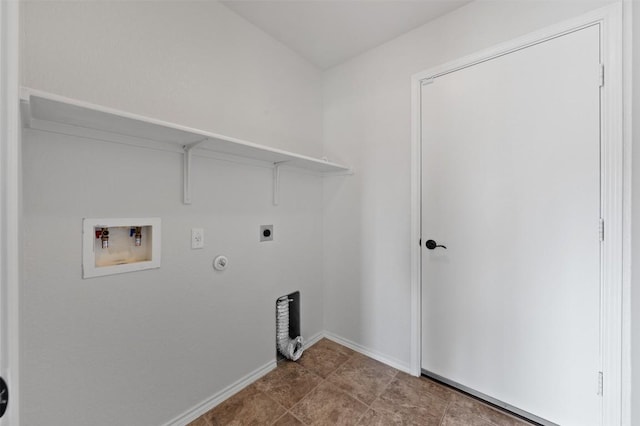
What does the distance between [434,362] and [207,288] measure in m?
1.67

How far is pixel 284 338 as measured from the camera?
2.12m

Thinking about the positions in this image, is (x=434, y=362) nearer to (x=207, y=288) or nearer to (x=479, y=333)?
(x=479, y=333)

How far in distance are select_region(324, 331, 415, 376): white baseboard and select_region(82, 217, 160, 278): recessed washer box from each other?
1688 mm

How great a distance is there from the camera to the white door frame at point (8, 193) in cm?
46

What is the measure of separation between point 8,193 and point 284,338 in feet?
6.53

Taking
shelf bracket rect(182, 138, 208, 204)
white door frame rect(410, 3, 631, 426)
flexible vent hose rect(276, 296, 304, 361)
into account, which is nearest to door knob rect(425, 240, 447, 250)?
white door frame rect(410, 3, 631, 426)

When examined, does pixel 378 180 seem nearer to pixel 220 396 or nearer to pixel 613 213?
pixel 613 213

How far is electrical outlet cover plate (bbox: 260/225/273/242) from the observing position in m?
1.91

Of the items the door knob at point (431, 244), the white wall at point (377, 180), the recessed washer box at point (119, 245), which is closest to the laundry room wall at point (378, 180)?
the white wall at point (377, 180)

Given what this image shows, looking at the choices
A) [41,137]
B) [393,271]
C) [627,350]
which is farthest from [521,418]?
[41,137]

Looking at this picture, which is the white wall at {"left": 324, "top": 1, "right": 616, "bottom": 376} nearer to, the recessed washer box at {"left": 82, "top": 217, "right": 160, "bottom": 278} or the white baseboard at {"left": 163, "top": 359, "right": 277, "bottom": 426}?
the white baseboard at {"left": 163, "top": 359, "right": 277, "bottom": 426}

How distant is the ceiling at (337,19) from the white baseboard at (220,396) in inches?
99.7

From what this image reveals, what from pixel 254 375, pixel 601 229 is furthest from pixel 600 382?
pixel 254 375

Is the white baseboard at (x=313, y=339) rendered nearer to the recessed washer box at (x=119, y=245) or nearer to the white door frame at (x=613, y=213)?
the recessed washer box at (x=119, y=245)
